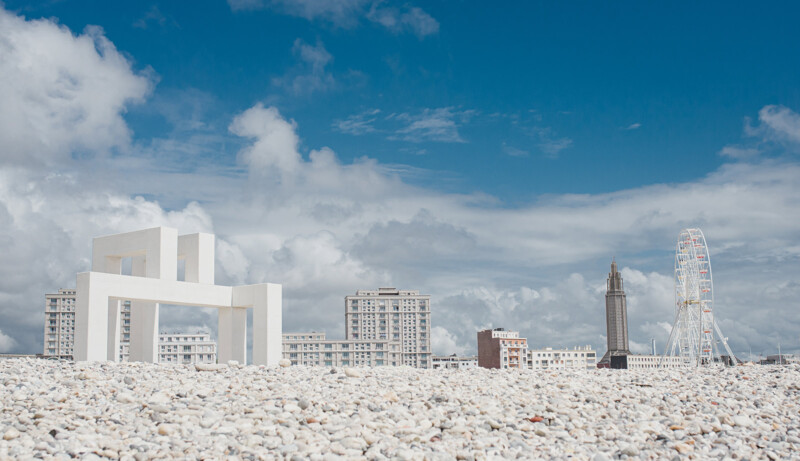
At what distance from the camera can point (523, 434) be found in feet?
42.5

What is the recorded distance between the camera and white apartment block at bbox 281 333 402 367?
147m

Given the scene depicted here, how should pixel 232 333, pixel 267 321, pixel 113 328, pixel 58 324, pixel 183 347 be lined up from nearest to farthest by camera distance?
pixel 113 328 → pixel 267 321 → pixel 232 333 → pixel 183 347 → pixel 58 324

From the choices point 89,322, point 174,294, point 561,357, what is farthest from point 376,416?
point 561,357

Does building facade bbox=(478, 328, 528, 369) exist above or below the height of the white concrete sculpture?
below

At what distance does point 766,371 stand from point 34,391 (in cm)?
1837

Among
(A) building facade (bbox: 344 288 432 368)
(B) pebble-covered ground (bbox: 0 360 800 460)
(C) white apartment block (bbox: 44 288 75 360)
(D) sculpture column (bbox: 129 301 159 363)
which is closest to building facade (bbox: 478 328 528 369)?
(A) building facade (bbox: 344 288 432 368)

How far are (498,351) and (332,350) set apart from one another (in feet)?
134

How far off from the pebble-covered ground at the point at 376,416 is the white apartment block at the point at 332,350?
131m

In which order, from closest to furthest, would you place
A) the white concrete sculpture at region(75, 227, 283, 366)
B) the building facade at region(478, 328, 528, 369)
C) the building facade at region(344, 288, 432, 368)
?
the white concrete sculpture at region(75, 227, 283, 366), the building facade at region(478, 328, 528, 369), the building facade at region(344, 288, 432, 368)

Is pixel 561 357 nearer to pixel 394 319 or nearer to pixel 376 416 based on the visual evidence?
pixel 394 319

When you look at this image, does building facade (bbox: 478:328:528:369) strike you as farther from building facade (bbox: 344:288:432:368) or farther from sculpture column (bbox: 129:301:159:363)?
sculpture column (bbox: 129:301:159:363)

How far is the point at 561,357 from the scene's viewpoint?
5620 inches

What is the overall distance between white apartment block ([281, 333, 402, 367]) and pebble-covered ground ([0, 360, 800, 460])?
13069 centimetres

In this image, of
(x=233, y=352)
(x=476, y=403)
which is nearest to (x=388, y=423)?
(x=476, y=403)
